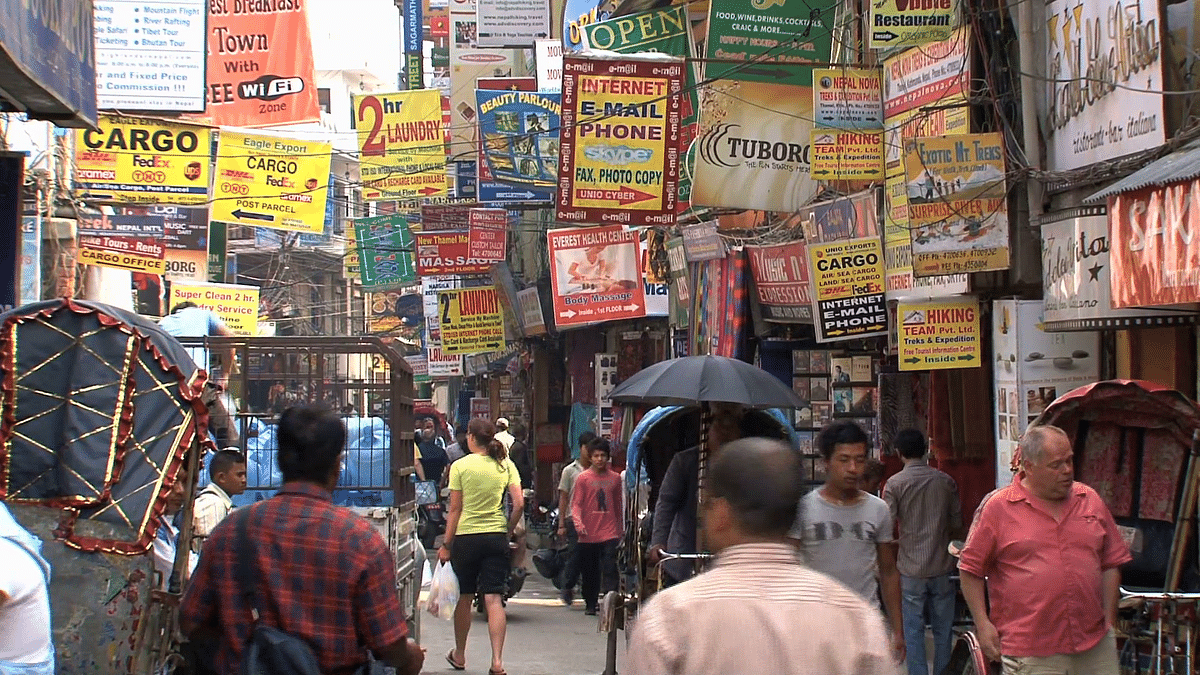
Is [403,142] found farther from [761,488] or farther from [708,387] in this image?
[761,488]

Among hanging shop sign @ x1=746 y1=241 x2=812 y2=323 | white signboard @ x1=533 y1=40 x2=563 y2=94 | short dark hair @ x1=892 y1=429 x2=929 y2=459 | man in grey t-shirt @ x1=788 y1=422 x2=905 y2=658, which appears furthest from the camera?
white signboard @ x1=533 y1=40 x2=563 y2=94

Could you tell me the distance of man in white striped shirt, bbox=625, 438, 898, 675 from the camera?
317cm

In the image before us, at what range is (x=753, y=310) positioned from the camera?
18.2 m

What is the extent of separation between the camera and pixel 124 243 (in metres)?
19.3

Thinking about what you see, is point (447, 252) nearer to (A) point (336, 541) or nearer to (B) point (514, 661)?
(B) point (514, 661)

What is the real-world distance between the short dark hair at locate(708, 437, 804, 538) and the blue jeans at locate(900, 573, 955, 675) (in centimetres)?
713

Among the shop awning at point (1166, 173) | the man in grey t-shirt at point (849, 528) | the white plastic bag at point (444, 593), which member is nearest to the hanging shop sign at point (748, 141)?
the white plastic bag at point (444, 593)

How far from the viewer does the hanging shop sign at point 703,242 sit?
18406 millimetres

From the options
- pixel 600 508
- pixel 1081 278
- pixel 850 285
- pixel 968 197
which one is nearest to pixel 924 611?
pixel 1081 278

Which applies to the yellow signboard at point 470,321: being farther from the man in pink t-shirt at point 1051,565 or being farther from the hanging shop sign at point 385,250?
the man in pink t-shirt at point 1051,565

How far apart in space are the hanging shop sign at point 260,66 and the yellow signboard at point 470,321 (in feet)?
29.3

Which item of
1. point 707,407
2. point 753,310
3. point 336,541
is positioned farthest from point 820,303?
point 336,541

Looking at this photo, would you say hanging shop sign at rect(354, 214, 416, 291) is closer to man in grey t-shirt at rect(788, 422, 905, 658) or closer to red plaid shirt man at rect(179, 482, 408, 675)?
man in grey t-shirt at rect(788, 422, 905, 658)

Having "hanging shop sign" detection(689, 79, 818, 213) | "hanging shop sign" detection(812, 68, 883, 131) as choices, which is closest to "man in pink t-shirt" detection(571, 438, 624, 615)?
"hanging shop sign" detection(689, 79, 818, 213)
